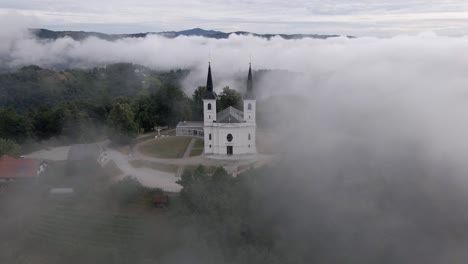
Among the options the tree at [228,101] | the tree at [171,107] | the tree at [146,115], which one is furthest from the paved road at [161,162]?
the tree at [228,101]

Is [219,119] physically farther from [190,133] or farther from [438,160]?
[438,160]

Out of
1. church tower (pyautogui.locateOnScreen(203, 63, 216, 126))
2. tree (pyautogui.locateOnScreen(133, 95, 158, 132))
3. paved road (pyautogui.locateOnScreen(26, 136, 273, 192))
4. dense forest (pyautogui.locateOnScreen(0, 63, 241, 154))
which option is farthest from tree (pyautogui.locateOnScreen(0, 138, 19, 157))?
church tower (pyautogui.locateOnScreen(203, 63, 216, 126))

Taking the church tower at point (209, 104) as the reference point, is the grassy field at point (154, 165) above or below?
below

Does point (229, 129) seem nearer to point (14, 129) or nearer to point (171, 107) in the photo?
point (171, 107)

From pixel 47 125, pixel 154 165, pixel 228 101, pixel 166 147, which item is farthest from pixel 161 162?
pixel 47 125

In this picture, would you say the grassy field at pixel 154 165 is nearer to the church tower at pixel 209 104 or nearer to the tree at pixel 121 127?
the tree at pixel 121 127

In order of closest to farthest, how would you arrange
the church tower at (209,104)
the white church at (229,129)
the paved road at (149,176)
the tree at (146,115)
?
1. the paved road at (149,176)
2. the white church at (229,129)
3. the church tower at (209,104)
4. the tree at (146,115)

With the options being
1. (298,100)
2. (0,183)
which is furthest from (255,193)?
(298,100)
